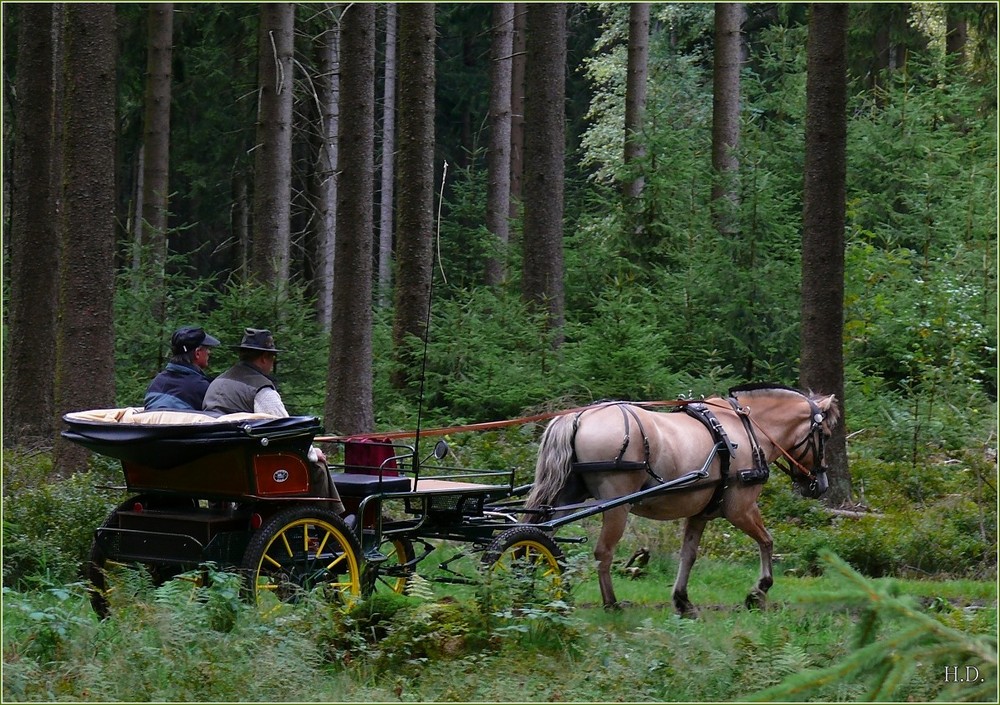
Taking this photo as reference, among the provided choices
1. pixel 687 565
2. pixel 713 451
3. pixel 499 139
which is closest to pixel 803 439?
pixel 713 451

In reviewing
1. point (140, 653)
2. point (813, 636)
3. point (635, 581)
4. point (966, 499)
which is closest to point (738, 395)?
point (635, 581)

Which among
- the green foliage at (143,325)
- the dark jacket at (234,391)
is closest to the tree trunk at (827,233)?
the dark jacket at (234,391)

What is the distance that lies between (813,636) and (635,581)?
9.25 feet

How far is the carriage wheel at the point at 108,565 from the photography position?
8094mm

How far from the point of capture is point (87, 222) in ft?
42.5

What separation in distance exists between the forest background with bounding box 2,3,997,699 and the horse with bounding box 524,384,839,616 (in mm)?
2077

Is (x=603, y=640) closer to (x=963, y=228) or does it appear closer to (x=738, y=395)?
(x=738, y=395)

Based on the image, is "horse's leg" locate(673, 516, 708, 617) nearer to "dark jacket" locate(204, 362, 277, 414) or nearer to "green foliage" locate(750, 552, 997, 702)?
"dark jacket" locate(204, 362, 277, 414)

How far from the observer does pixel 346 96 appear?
16.8 metres

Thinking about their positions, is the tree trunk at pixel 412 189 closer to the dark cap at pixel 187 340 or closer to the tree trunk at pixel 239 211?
the dark cap at pixel 187 340

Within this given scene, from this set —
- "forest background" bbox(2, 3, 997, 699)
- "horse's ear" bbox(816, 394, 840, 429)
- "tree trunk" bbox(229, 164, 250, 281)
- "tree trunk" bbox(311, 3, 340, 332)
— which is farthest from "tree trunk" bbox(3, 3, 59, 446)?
"tree trunk" bbox(229, 164, 250, 281)

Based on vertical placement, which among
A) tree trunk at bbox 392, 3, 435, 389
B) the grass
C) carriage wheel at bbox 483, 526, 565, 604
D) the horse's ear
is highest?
tree trunk at bbox 392, 3, 435, 389

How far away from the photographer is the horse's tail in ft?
29.9

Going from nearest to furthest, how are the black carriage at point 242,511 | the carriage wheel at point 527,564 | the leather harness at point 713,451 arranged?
the black carriage at point 242,511
the carriage wheel at point 527,564
the leather harness at point 713,451
